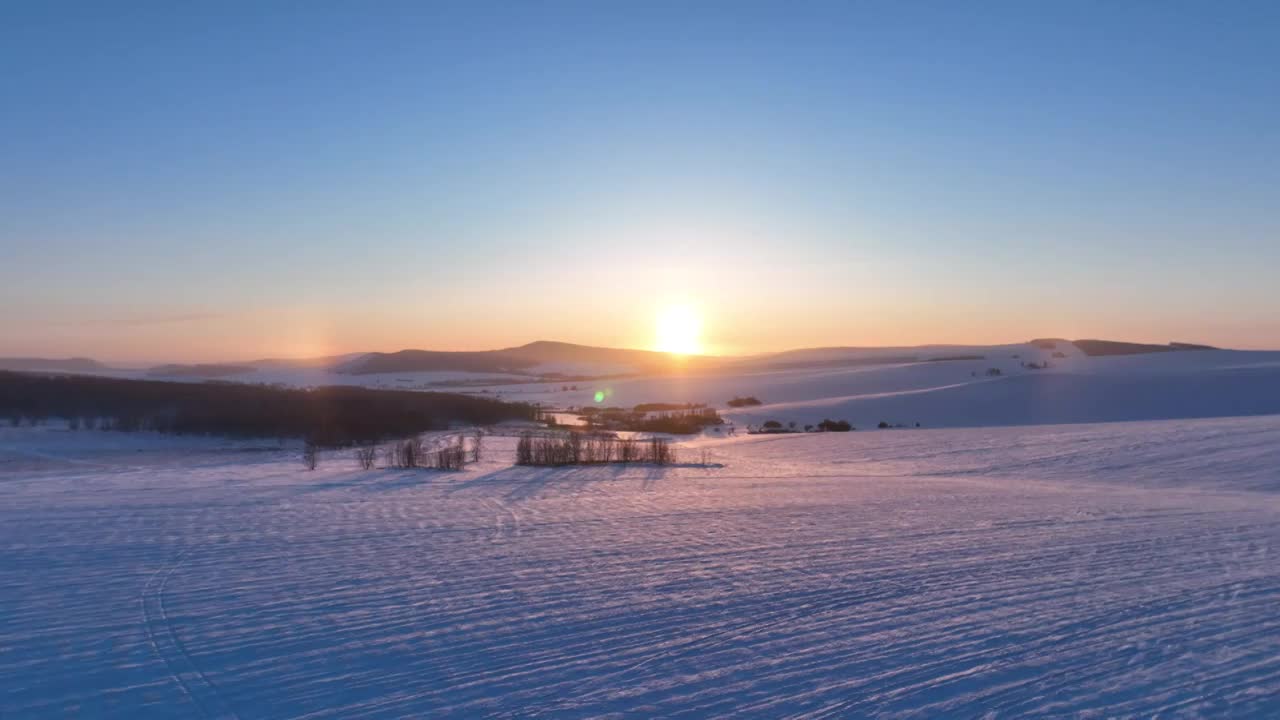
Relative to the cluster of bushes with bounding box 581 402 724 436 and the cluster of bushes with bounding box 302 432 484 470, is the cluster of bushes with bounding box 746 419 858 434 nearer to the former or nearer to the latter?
the cluster of bushes with bounding box 581 402 724 436

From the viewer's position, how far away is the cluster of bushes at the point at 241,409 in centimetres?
2621

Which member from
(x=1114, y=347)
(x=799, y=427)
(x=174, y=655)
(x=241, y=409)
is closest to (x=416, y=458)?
(x=241, y=409)

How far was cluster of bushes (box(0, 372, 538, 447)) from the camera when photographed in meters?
26.2

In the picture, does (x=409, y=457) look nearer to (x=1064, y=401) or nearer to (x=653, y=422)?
(x=653, y=422)

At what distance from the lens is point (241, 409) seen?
28078 millimetres

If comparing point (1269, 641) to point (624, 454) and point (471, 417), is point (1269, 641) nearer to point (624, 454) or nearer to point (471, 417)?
point (624, 454)

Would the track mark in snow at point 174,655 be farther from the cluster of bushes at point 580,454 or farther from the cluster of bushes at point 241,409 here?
the cluster of bushes at point 241,409

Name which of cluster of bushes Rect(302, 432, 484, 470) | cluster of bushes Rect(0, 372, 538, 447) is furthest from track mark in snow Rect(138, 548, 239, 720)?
cluster of bushes Rect(0, 372, 538, 447)

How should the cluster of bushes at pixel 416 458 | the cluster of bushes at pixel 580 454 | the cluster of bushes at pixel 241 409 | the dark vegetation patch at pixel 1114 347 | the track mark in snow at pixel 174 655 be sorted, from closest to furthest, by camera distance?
the track mark in snow at pixel 174 655, the cluster of bushes at pixel 416 458, the cluster of bushes at pixel 580 454, the cluster of bushes at pixel 241 409, the dark vegetation patch at pixel 1114 347

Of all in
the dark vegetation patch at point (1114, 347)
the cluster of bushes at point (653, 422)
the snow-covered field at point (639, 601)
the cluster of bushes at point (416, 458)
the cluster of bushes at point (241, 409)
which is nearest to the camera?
the snow-covered field at point (639, 601)

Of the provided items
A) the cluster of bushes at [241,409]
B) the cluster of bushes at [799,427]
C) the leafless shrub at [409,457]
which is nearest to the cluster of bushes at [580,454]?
the leafless shrub at [409,457]

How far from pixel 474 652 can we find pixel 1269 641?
541cm

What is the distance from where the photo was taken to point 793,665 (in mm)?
5621

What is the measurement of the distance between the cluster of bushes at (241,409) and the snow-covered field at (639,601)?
40.8 ft
